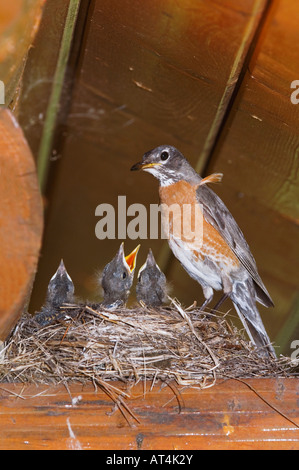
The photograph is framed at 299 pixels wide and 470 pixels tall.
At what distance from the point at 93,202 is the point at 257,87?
1.10 meters

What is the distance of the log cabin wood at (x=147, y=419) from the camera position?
1.51 meters

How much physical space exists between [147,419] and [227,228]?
1.06 metres

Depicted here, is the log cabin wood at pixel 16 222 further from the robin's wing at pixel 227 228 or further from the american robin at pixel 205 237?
the robin's wing at pixel 227 228

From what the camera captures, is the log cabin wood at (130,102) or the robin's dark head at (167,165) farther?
the robin's dark head at (167,165)

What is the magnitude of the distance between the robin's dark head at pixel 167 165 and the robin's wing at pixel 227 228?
3.7 inches

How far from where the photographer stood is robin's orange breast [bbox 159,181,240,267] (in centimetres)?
236

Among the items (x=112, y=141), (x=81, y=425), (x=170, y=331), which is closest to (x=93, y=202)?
(x=112, y=141)

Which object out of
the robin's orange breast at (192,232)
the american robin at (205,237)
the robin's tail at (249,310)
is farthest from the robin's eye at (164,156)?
the robin's tail at (249,310)

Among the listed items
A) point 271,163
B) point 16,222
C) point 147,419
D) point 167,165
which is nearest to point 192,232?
point 167,165

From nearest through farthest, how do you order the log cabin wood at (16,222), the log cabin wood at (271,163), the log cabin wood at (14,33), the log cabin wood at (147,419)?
1. the log cabin wood at (16,222)
2. the log cabin wood at (147,419)
3. the log cabin wood at (14,33)
4. the log cabin wood at (271,163)

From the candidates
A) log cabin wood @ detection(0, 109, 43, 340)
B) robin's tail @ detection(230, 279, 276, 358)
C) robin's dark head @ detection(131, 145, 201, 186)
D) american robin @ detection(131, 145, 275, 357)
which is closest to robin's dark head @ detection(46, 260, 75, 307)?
american robin @ detection(131, 145, 275, 357)

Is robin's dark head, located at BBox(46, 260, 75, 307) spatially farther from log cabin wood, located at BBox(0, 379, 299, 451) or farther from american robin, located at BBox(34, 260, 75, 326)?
log cabin wood, located at BBox(0, 379, 299, 451)

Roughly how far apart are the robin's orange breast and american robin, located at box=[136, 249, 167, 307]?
0.32 meters

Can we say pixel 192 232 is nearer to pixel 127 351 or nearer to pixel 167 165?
pixel 167 165
